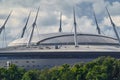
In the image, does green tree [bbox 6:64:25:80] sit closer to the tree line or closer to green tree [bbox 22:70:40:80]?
the tree line

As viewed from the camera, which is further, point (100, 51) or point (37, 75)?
point (100, 51)

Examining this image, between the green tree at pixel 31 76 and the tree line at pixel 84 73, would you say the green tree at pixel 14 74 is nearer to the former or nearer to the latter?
the tree line at pixel 84 73

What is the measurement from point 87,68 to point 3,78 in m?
24.3

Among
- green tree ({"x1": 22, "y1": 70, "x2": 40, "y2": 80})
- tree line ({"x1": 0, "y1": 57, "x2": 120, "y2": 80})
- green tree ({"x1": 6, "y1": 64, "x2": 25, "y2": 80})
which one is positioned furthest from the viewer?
green tree ({"x1": 6, "y1": 64, "x2": 25, "y2": 80})

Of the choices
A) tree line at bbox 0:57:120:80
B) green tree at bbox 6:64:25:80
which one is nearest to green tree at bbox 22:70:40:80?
tree line at bbox 0:57:120:80

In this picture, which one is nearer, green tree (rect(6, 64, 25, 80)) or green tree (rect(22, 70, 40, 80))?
green tree (rect(22, 70, 40, 80))

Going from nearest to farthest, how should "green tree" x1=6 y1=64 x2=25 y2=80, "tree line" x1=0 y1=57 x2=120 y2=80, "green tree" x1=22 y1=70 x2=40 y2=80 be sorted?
"tree line" x1=0 y1=57 x2=120 y2=80
"green tree" x1=22 y1=70 x2=40 y2=80
"green tree" x1=6 y1=64 x2=25 y2=80

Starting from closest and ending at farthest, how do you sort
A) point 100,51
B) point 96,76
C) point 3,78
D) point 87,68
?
point 96,76, point 87,68, point 3,78, point 100,51

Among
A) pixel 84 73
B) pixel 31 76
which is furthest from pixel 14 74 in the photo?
pixel 84 73

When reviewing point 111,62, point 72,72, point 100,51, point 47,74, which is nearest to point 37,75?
point 47,74

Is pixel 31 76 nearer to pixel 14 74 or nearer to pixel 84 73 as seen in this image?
pixel 14 74

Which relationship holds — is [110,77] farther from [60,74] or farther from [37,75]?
[37,75]

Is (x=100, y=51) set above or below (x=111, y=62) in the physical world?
above

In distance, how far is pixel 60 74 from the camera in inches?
4938
